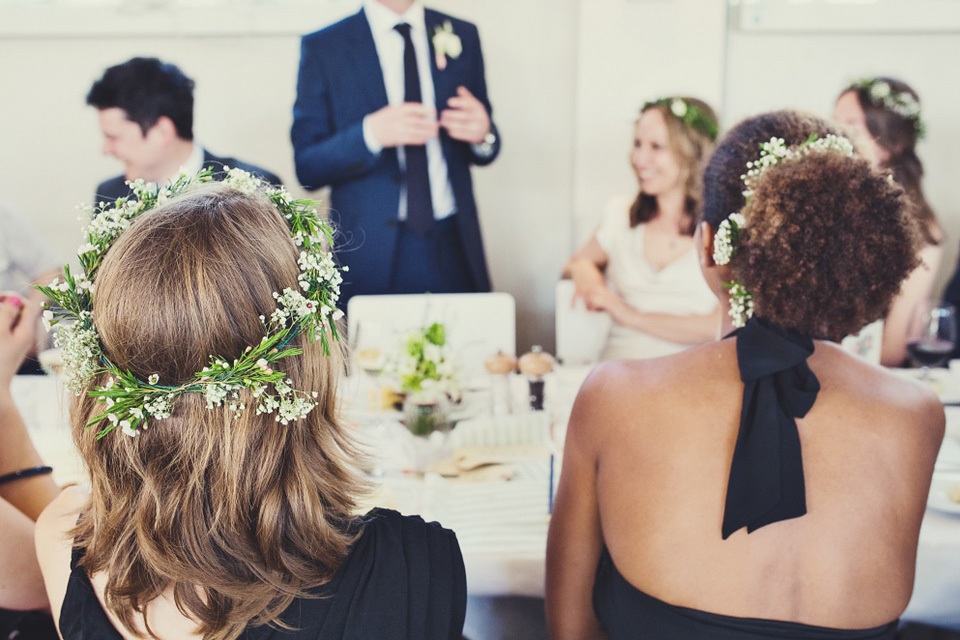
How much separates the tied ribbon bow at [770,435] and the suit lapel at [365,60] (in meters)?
2.20

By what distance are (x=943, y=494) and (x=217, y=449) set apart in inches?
51.6

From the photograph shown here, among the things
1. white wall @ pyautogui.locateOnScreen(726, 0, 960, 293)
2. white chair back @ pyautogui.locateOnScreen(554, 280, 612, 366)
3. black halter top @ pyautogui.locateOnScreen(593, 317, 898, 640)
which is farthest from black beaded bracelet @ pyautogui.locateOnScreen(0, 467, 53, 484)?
white wall @ pyautogui.locateOnScreen(726, 0, 960, 293)

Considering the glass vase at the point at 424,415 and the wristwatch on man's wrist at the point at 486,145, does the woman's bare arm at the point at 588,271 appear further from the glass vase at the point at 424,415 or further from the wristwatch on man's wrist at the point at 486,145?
the glass vase at the point at 424,415

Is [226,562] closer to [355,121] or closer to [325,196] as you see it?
[355,121]

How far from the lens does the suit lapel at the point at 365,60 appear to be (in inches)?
112

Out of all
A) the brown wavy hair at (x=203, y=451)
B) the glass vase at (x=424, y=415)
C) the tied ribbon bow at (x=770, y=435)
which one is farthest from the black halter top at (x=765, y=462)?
the glass vase at (x=424, y=415)

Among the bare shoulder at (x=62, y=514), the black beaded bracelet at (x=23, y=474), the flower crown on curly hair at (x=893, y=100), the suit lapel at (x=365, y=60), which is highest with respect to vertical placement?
the suit lapel at (x=365, y=60)

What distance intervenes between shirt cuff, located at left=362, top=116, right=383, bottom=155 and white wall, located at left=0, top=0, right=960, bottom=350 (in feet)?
3.51

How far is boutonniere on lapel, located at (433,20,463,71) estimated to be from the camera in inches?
115

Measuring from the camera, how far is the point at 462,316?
2.35 meters

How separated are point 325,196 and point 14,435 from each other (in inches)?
105

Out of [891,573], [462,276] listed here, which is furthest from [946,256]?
[891,573]

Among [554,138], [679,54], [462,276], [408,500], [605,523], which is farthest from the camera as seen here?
[554,138]

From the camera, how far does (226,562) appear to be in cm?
87
